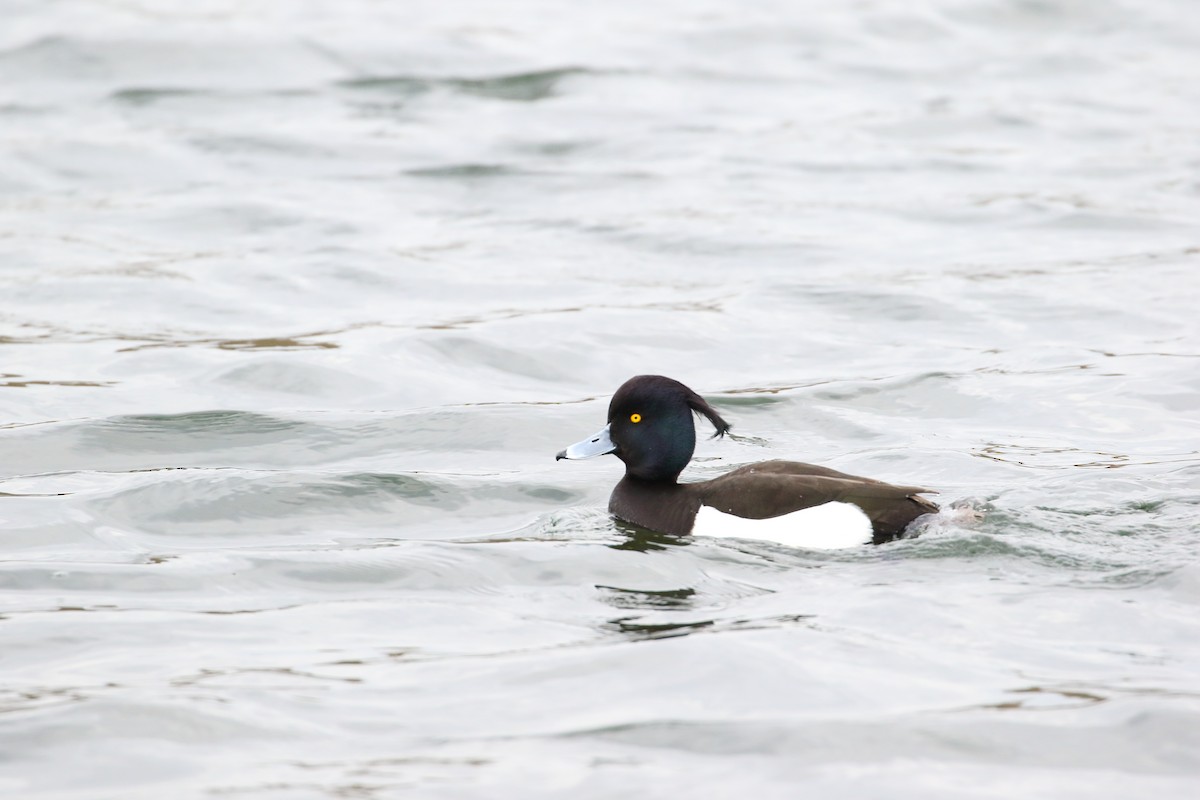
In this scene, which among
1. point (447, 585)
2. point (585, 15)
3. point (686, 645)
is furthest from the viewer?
point (585, 15)

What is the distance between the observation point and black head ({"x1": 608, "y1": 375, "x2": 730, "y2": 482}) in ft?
26.6

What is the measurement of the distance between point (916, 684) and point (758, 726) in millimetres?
668

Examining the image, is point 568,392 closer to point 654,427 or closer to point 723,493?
point 654,427

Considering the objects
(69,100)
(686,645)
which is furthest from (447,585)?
(69,100)

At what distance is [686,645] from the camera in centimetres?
626

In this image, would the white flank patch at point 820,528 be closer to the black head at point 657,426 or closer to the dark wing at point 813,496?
the dark wing at point 813,496

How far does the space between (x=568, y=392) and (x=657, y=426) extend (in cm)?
258

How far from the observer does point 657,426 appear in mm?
8148

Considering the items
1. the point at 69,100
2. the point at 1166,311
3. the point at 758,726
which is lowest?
the point at 758,726

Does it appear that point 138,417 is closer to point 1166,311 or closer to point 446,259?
point 446,259

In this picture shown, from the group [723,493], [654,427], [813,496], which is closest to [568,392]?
[654,427]

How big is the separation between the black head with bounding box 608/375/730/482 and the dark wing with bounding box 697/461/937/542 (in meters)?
0.41

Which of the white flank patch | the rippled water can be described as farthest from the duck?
the rippled water

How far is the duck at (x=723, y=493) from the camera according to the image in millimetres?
7402
